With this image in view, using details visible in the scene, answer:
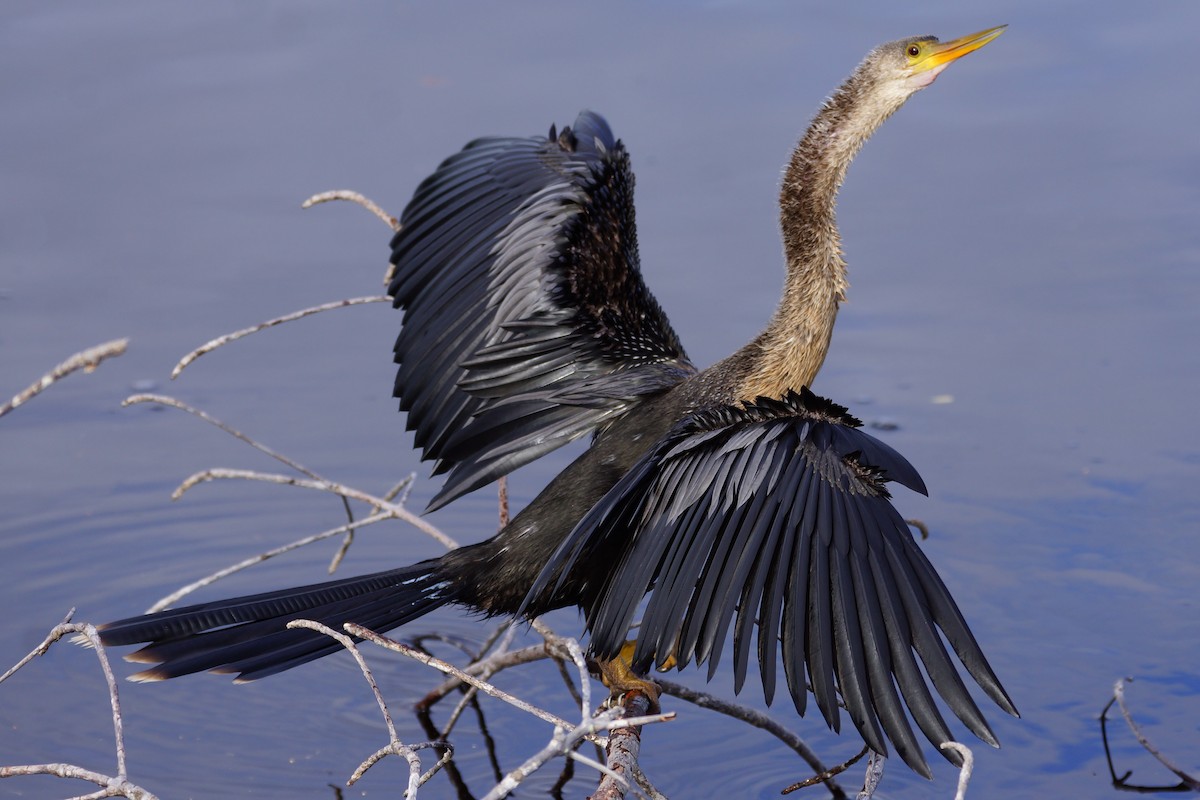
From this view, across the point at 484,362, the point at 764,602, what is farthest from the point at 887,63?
the point at 764,602

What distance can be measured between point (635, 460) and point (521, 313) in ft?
2.34

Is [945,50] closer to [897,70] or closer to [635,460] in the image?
[897,70]

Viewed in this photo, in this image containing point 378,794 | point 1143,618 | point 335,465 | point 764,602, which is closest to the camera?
point 764,602

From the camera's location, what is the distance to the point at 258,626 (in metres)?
3.14

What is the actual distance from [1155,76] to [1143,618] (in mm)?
3689

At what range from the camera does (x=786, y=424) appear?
312 centimetres

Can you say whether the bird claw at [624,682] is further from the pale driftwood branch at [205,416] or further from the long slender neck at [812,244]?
the pale driftwood branch at [205,416]

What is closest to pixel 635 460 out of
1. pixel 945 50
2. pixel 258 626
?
pixel 258 626

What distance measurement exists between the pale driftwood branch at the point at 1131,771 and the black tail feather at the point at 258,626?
5.17 ft

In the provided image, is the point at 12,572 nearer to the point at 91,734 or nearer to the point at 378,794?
the point at 91,734

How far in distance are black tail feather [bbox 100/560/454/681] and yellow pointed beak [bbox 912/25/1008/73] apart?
6.10 ft

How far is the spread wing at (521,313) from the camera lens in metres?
3.87

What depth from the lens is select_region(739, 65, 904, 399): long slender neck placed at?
3.73m

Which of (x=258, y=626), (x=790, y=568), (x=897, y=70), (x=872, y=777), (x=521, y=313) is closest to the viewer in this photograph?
(x=872, y=777)
